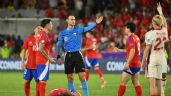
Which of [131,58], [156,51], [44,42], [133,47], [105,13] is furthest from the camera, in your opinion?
[105,13]

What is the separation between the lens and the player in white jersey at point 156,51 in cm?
1373

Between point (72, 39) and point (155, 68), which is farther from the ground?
point (72, 39)

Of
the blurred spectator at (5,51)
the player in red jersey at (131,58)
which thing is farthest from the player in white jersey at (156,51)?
the blurred spectator at (5,51)

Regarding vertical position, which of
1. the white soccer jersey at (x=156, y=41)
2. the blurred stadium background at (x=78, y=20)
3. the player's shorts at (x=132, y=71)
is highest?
the blurred stadium background at (x=78, y=20)

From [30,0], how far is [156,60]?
85.0 ft

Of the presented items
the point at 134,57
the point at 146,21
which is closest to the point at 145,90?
the point at 134,57

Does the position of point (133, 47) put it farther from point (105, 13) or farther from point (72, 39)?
point (105, 13)

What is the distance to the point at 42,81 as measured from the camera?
50.4 ft

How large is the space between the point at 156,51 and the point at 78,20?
23572 millimetres

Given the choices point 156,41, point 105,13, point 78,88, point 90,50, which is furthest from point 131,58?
point 105,13

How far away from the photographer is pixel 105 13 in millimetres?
37438

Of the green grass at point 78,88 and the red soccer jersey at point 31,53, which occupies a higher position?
the red soccer jersey at point 31,53

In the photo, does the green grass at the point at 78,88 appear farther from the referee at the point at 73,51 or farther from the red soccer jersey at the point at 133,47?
the red soccer jersey at the point at 133,47

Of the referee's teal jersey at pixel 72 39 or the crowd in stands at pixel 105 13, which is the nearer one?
the referee's teal jersey at pixel 72 39
